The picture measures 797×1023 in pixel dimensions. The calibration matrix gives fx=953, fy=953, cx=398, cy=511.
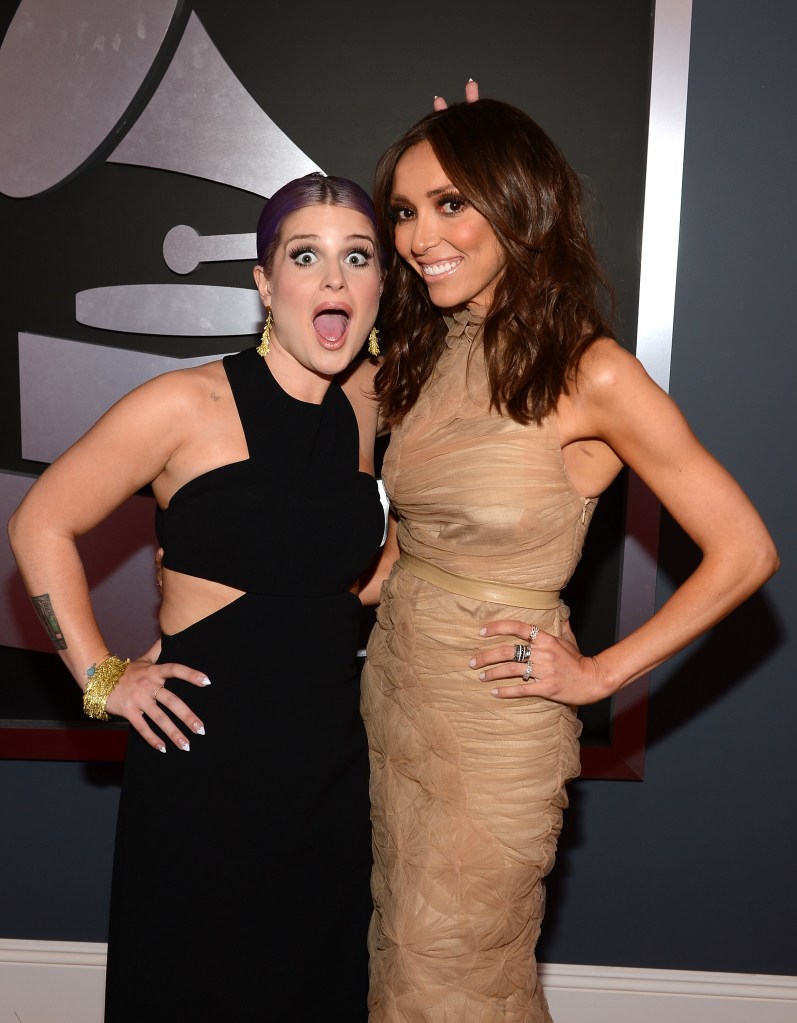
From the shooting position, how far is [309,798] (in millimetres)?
1963

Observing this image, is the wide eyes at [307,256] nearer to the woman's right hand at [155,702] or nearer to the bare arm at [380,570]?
the bare arm at [380,570]

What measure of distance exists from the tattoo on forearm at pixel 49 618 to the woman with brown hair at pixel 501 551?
688 mm

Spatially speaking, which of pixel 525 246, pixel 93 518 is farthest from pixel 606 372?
pixel 93 518

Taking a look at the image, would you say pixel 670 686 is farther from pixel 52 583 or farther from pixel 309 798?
pixel 52 583

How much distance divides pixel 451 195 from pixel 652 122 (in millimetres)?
995

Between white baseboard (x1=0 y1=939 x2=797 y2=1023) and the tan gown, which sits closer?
the tan gown

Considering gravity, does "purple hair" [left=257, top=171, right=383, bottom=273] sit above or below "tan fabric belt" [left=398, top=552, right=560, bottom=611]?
above

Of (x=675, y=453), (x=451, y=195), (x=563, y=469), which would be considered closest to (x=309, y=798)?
(x=563, y=469)

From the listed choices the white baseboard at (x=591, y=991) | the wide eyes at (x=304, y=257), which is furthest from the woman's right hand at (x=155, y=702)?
the white baseboard at (x=591, y=991)

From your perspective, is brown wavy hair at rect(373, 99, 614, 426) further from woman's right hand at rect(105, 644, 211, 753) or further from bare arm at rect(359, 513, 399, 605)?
woman's right hand at rect(105, 644, 211, 753)

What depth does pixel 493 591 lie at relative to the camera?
1898 millimetres

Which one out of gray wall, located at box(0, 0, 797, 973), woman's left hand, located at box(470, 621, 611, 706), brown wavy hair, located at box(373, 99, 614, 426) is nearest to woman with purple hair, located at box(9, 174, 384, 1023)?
brown wavy hair, located at box(373, 99, 614, 426)

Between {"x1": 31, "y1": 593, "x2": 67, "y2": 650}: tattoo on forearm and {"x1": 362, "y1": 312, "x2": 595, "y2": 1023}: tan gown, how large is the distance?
0.68 m

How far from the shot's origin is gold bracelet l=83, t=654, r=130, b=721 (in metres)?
1.95
